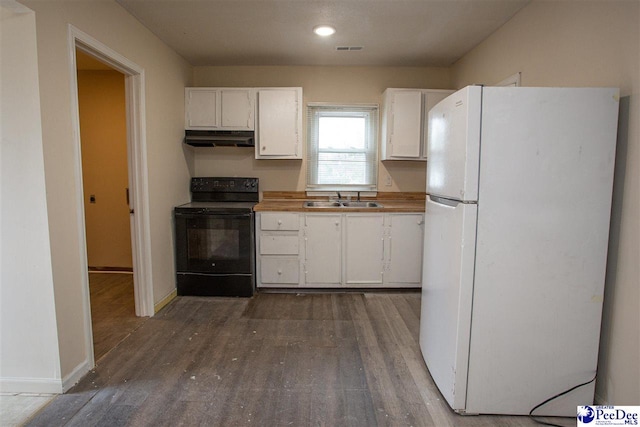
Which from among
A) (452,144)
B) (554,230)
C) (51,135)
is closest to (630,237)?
(554,230)

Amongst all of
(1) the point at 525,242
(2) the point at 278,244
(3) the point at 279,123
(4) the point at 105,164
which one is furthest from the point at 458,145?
(4) the point at 105,164

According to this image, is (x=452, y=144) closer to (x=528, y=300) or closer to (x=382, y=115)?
(x=528, y=300)

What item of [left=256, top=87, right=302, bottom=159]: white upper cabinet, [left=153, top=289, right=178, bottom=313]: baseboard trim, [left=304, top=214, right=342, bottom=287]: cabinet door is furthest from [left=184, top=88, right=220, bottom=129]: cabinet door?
[left=153, top=289, right=178, bottom=313]: baseboard trim

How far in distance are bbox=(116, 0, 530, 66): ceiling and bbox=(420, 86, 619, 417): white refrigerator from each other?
48.0 inches

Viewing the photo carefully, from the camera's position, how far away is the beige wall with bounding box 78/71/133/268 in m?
3.89

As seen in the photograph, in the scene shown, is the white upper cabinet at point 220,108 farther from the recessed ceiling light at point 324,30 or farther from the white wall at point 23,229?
the white wall at point 23,229

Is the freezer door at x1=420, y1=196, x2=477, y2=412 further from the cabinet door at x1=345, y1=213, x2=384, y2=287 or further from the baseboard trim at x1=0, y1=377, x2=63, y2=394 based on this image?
the baseboard trim at x1=0, y1=377, x2=63, y2=394

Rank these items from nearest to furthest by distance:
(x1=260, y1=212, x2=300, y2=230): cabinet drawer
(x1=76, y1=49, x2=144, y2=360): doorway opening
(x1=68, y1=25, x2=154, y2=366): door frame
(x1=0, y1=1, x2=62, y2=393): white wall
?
1. (x1=0, y1=1, x2=62, y2=393): white wall
2. (x1=68, y1=25, x2=154, y2=366): door frame
3. (x1=260, y1=212, x2=300, y2=230): cabinet drawer
4. (x1=76, y1=49, x2=144, y2=360): doorway opening

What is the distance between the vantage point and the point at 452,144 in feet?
5.48

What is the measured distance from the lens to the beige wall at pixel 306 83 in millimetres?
3758

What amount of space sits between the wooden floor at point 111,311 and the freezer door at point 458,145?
7.93ft

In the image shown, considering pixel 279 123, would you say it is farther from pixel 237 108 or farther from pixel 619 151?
pixel 619 151

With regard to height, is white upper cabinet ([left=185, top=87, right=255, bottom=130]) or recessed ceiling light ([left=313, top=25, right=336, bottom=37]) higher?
recessed ceiling light ([left=313, top=25, right=336, bottom=37])

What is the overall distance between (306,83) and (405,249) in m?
2.11
